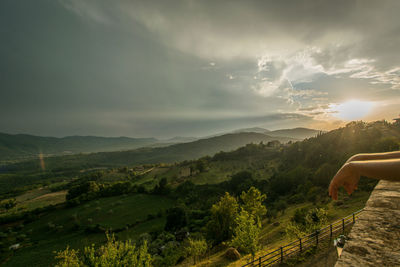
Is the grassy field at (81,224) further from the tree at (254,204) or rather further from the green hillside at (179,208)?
the tree at (254,204)

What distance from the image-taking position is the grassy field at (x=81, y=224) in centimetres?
5244

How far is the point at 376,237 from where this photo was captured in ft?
9.02

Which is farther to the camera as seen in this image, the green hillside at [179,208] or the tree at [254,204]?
the green hillside at [179,208]

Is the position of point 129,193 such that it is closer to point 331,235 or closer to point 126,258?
point 126,258

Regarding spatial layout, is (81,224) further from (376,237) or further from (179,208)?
(376,237)

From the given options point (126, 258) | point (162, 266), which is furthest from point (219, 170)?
point (126, 258)

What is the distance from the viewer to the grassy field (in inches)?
2064

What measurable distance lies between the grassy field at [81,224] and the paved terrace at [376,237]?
6393 centimetres

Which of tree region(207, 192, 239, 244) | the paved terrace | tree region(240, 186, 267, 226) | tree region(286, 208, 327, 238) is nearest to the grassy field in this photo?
tree region(207, 192, 239, 244)

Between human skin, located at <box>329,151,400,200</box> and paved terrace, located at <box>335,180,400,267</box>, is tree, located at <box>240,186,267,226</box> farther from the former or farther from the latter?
human skin, located at <box>329,151,400,200</box>

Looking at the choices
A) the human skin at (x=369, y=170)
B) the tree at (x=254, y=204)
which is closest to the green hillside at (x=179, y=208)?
the tree at (x=254, y=204)

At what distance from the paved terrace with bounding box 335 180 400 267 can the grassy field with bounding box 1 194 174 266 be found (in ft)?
210

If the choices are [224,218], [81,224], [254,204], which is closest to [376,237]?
[254,204]

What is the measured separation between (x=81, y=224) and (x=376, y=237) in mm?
89123
